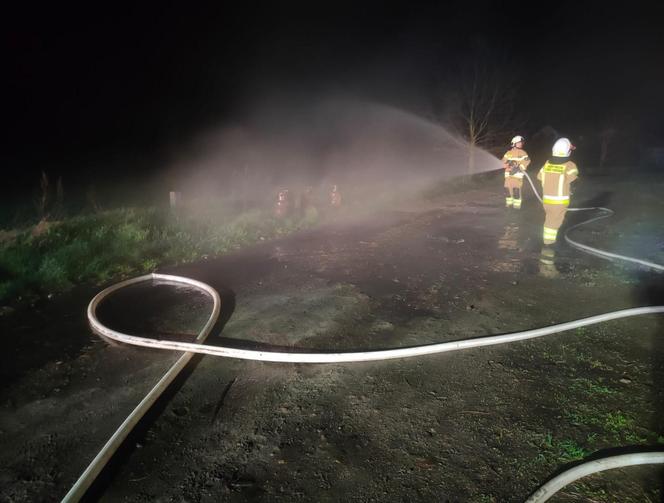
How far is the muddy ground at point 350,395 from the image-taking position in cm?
220

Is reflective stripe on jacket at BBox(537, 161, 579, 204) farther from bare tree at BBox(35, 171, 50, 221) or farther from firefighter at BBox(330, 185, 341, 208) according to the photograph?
bare tree at BBox(35, 171, 50, 221)

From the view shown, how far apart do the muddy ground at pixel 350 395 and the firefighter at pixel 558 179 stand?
1264 millimetres

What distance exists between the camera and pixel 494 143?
16328 millimetres

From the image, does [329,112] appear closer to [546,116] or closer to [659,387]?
[546,116]

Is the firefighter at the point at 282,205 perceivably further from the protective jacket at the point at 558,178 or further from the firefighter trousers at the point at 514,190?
the firefighter trousers at the point at 514,190

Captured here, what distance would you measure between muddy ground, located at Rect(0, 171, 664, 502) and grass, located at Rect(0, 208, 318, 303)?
0.54 meters

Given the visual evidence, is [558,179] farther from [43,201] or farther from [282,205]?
[43,201]

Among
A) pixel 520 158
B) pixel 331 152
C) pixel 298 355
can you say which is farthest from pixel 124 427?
pixel 331 152

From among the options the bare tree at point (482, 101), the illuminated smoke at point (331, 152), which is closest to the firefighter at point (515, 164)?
the illuminated smoke at point (331, 152)

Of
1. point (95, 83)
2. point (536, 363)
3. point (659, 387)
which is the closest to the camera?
point (659, 387)

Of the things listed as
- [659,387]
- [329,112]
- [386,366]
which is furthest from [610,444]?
[329,112]

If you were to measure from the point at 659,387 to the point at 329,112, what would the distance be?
21.2 m

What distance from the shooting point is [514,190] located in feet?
31.7

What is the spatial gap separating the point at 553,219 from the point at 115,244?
708 cm
